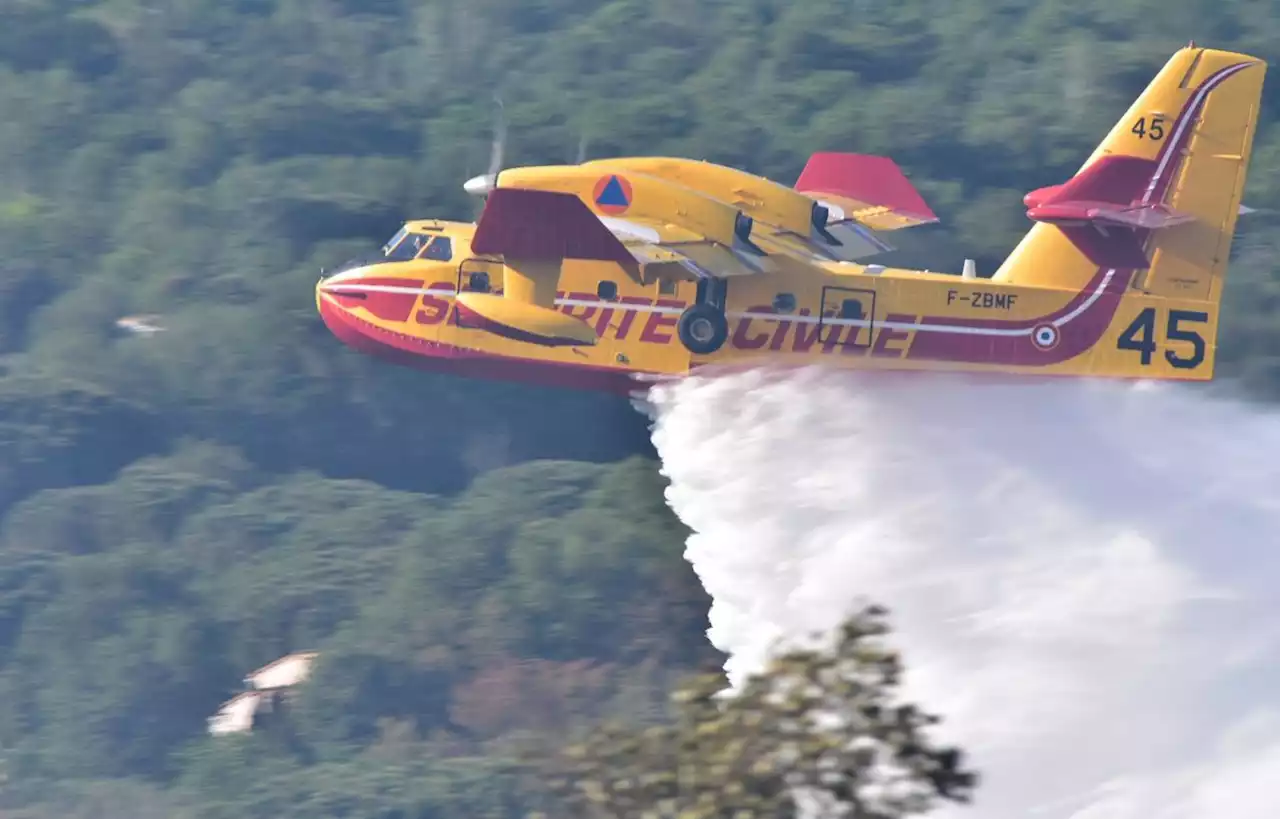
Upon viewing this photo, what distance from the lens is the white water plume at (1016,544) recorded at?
1747cm

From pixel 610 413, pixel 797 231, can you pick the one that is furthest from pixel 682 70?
pixel 797 231

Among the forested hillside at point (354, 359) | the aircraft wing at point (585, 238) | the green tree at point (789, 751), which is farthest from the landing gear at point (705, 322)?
the forested hillside at point (354, 359)

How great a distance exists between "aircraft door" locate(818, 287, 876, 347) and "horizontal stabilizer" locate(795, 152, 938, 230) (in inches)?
102

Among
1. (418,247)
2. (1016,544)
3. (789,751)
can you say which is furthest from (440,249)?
(789,751)

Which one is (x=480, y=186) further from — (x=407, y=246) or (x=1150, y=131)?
(x=1150, y=131)

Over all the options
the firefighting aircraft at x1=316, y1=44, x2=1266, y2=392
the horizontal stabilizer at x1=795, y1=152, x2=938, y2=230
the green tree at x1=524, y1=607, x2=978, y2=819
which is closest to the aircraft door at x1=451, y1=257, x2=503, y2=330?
the firefighting aircraft at x1=316, y1=44, x2=1266, y2=392

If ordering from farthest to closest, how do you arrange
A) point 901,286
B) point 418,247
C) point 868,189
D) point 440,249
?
point 868,189
point 418,247
point 440,249
point 901,286

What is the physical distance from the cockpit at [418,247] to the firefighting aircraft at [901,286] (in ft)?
1.17

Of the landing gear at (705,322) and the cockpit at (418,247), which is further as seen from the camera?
the cockpit at (418,247)

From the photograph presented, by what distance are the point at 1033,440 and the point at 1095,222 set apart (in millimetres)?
2101

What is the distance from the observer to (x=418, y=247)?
20.7m

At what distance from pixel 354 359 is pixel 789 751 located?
45735 mm

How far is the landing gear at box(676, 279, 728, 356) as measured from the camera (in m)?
19.8

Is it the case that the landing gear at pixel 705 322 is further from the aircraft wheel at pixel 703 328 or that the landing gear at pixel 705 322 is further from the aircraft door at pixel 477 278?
the aircraft door at pixel 477 278
